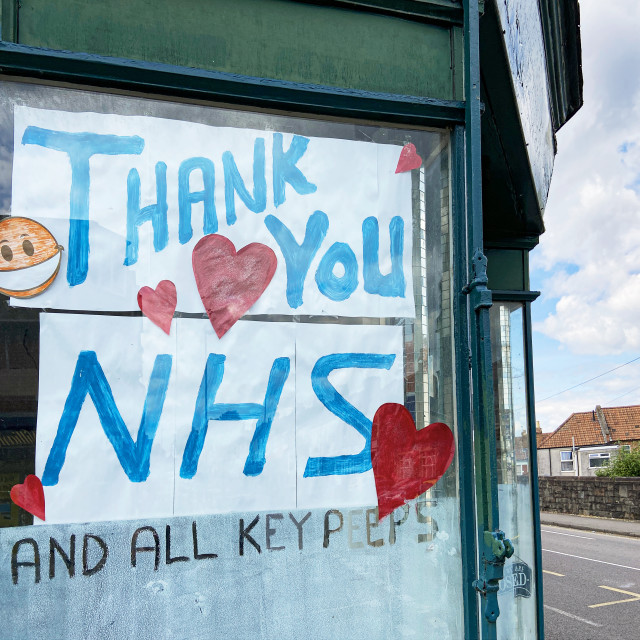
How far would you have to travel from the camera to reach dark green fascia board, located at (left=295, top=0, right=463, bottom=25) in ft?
9.41

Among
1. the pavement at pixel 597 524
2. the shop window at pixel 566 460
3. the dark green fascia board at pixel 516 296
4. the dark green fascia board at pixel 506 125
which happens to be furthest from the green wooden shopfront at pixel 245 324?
the shop window at pixel 566 460

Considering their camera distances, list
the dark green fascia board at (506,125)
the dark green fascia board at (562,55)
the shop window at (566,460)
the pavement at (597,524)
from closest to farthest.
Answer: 1. the dark green fascia board at (506,125)
2. the dark green fascia board at (562,55)
3. the pavement at (597,524)
4. the shop window at (566,460)

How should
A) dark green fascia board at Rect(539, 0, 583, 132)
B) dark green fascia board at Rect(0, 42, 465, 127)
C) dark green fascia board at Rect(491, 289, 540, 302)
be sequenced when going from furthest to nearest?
dark green fascia board at Rect(539, 0, 583, 132), dark green fascia board at Rect(491, 289, 540, 302), dark green fascia board at Rect(0, 42, 465, 127)

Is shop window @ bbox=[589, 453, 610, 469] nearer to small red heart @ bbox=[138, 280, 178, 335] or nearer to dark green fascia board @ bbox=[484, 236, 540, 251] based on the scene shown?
dark green fascia board @ bbox=[484, 236, 540, 251]

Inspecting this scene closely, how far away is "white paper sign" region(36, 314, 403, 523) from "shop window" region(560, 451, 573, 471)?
52.4 m

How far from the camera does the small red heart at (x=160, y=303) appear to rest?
257 cm

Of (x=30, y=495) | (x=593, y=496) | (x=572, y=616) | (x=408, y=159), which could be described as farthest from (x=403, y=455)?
(x=593, y=496)

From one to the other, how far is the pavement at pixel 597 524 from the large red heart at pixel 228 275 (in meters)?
18.6

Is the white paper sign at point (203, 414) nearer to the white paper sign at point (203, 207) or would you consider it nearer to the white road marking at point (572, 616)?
the white paper sign at point (203, 207)

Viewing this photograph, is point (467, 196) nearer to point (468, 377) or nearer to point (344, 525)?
point (468, 377)

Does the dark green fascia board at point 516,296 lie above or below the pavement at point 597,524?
above

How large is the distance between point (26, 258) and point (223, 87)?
1020 millimetres

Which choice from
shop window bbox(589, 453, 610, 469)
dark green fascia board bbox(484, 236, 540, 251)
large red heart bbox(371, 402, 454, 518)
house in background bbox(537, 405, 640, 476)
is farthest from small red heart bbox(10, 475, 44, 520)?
shop window bbox(589, 453, 610, 469)

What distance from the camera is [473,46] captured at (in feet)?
9.23
